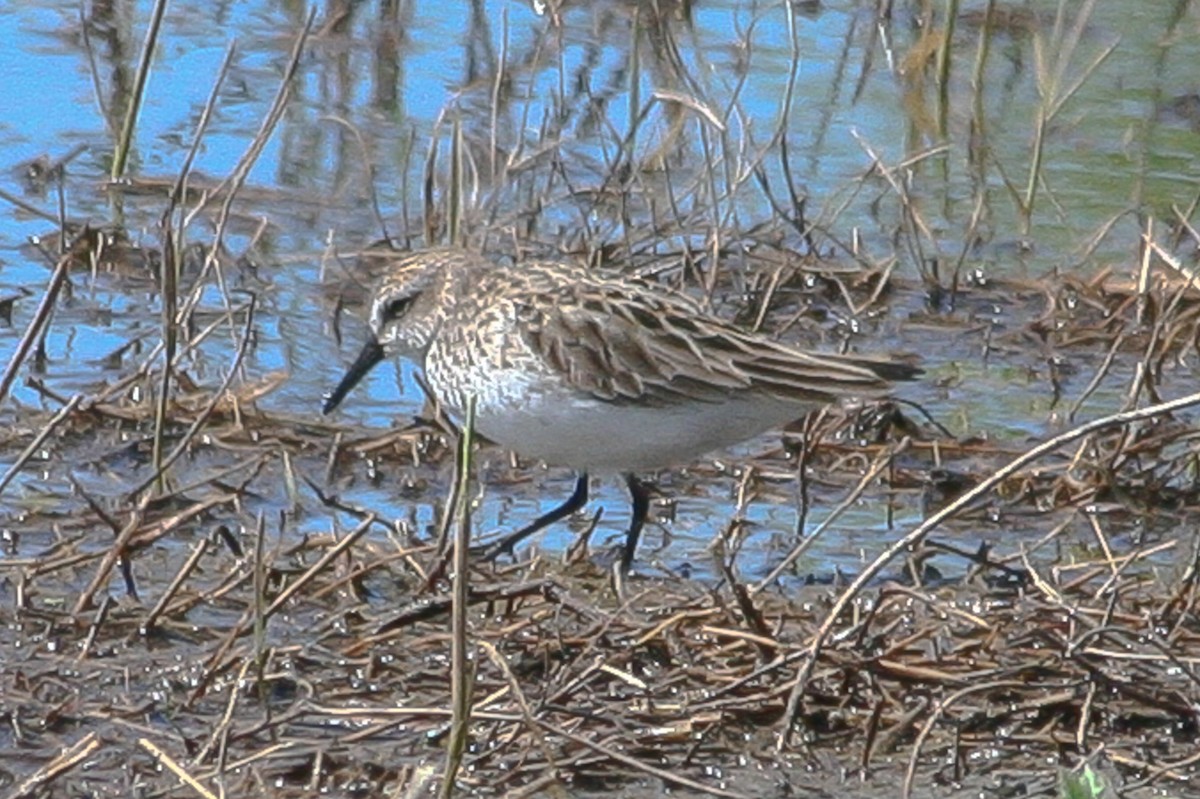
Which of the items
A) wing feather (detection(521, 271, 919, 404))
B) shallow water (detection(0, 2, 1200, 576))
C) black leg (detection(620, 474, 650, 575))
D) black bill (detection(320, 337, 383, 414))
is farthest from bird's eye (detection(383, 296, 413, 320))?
black leg (detection(620, 474, 650, 575))

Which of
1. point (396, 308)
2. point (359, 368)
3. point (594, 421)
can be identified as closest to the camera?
point (594, 421)

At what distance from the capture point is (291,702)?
586 centimetres

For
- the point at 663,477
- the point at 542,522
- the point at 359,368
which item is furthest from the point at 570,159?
the point at 542,522

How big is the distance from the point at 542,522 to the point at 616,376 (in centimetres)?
42

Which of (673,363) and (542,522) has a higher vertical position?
(673,363)

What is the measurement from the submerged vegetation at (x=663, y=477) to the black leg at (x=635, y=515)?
0.28 feet

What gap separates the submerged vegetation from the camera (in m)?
5.64

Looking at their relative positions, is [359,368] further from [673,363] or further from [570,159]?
[570,159]

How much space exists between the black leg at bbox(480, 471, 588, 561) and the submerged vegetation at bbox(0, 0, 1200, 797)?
10cm

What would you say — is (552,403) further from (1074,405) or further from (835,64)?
(835,64)

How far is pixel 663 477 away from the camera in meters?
7.65

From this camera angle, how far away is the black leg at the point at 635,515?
6.84m

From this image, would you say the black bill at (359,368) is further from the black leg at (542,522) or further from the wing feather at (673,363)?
the wing feather at (673,363)

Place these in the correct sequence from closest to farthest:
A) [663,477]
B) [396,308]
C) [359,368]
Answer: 1. [396,308]
2. [359,368]
3. [663,477]
